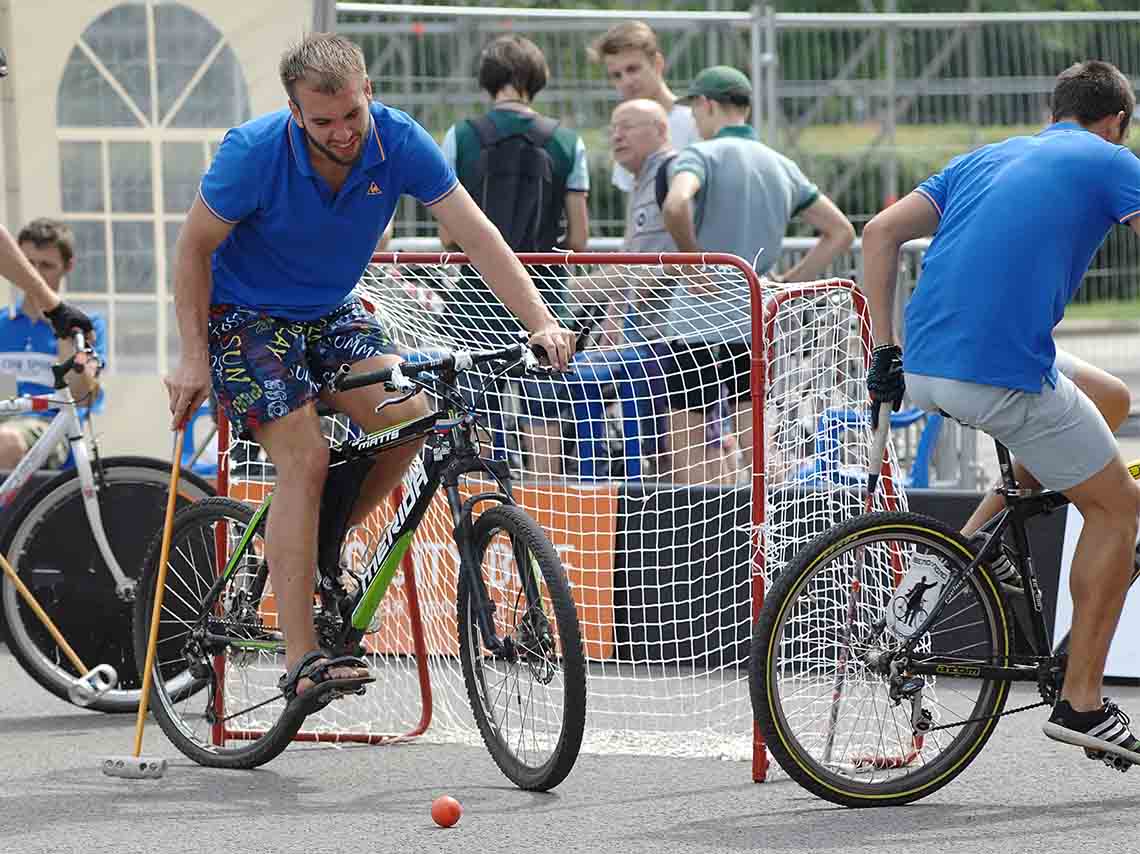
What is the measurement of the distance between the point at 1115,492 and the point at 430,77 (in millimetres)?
6981

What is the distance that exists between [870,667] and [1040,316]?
40.7 inches

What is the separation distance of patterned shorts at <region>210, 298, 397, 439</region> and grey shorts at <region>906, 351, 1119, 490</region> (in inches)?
67.8

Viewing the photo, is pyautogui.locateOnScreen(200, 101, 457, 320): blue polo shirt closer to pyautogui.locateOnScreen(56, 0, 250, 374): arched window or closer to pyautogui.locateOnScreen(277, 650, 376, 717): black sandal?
pyautogui.locateOnScreen(277, 650, 376, 717): black sandal

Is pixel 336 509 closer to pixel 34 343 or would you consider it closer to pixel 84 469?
pixel 84 469

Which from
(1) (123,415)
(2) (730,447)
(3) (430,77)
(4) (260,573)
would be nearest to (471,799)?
Answer: (4) (260,573)

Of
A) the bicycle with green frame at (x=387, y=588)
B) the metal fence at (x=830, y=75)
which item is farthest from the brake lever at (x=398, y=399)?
the metal fence at (x=830, y=75)

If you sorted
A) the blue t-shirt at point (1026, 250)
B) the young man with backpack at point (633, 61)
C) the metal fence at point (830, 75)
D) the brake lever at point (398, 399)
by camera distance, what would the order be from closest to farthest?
1. the blue t-shirt at point (1026, 250)
2. the brake lever at point (398, 399)
3. the young man with backpack at point (633, 61)
4. the metal fence at point (830, 75)

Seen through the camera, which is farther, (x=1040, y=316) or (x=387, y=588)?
(x=387, y=588)

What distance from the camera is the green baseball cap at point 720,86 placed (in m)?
9.10

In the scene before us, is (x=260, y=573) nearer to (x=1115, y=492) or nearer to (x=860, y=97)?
(x=1115, y=492)

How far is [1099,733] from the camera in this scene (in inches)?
233

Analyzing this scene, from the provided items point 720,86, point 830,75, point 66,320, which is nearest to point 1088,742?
point 66,320

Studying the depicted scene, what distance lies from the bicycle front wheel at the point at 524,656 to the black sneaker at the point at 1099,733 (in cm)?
127

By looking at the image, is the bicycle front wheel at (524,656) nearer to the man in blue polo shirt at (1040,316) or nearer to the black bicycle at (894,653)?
the black bicycle at (894,653)
